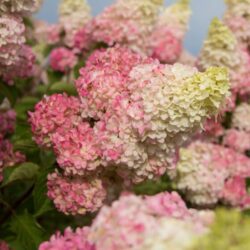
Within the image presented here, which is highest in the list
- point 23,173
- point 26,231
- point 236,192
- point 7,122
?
point 7,122

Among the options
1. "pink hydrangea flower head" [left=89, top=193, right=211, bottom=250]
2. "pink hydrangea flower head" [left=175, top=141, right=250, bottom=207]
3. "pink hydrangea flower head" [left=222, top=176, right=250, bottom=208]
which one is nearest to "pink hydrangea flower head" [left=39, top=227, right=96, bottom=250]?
"pink hydrangea flower head" [left=89, top=193, right=211, bottom=250]

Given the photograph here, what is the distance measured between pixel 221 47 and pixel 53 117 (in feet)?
6.54

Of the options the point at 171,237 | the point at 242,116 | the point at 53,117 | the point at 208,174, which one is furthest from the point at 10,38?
the point at 242,116

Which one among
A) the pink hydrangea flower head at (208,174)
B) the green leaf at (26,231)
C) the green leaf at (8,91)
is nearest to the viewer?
the green leaf at (26,231)

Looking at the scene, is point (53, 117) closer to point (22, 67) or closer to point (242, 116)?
point (22, 67)

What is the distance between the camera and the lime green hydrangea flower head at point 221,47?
4594mm

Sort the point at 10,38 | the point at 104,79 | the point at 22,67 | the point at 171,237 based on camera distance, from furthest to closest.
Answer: the point at 22,67
the point at 10,38
the point at 104,79
the point at 171,237

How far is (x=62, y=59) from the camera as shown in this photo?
18.3 ft

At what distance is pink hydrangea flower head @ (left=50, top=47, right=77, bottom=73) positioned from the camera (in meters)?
5.49

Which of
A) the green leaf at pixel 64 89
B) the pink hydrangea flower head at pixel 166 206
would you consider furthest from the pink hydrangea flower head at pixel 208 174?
the pink hydrangea flower head at pixel 166 206

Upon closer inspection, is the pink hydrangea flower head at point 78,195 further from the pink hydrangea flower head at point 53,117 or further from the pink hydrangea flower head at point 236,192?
the pink hydrangea flower head at point 236,192

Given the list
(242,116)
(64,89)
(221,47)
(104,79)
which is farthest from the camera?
(242,116)

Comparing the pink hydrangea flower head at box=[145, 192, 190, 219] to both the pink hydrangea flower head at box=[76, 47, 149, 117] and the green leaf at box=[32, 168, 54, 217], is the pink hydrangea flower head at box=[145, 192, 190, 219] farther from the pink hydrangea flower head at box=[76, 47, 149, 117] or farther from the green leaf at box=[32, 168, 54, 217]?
the green leaf at box=[32, 168, 54, 217]

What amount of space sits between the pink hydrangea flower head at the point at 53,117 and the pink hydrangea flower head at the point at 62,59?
8.22 feet
